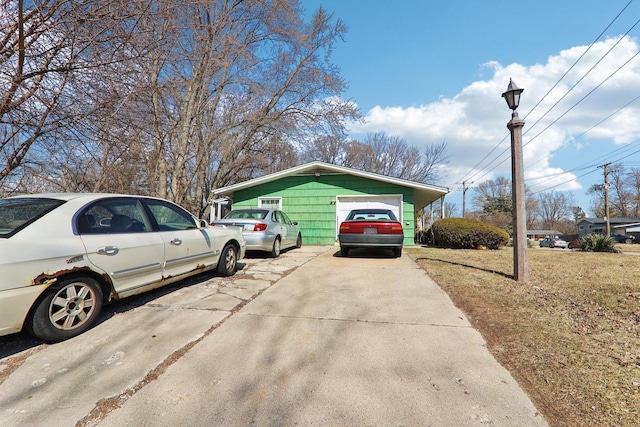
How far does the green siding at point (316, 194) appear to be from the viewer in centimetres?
1243

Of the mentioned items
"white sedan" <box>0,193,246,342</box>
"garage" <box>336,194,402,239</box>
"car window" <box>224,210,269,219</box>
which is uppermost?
"garage" <box>336,194,402,239</box>

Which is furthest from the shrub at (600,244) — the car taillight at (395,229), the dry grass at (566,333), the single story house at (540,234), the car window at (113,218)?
the single story house at (540,234)

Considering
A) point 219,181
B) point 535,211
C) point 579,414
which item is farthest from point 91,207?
point 535,211

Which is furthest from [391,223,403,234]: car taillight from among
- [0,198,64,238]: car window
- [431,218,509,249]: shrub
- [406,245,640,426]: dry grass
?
[0,198,64,238]: car window

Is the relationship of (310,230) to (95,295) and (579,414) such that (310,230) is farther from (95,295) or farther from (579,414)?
(579,414)

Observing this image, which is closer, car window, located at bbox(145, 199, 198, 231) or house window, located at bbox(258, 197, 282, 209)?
car window, located at bbox(145, 199, 198, 231)

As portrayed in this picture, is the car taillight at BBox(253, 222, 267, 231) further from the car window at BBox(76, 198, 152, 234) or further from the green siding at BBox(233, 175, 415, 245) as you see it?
the green siding at BBox(233, 175, 415, 245)

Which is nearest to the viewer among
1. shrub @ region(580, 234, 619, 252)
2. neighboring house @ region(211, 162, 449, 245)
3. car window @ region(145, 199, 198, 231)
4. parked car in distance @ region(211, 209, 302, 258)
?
car window @ region(145, 199, 198, 231)

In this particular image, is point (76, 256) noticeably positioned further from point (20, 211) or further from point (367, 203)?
point (367, 203)

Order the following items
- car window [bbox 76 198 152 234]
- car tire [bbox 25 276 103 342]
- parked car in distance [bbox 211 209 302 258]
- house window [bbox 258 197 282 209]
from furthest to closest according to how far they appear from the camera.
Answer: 1. house window [bbox 258 197 282 209]
2. parked car in distance [bbox 211 209 302 258]
3. car window [bbox 76 198 152 234]
4. car tire [bbox 25 276 103 342]

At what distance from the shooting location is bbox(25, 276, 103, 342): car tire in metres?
2.61

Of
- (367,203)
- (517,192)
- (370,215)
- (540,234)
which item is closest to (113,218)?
(370,215)

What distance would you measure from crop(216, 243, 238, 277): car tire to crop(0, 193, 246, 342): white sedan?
924 mm

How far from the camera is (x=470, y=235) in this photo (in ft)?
33.1
